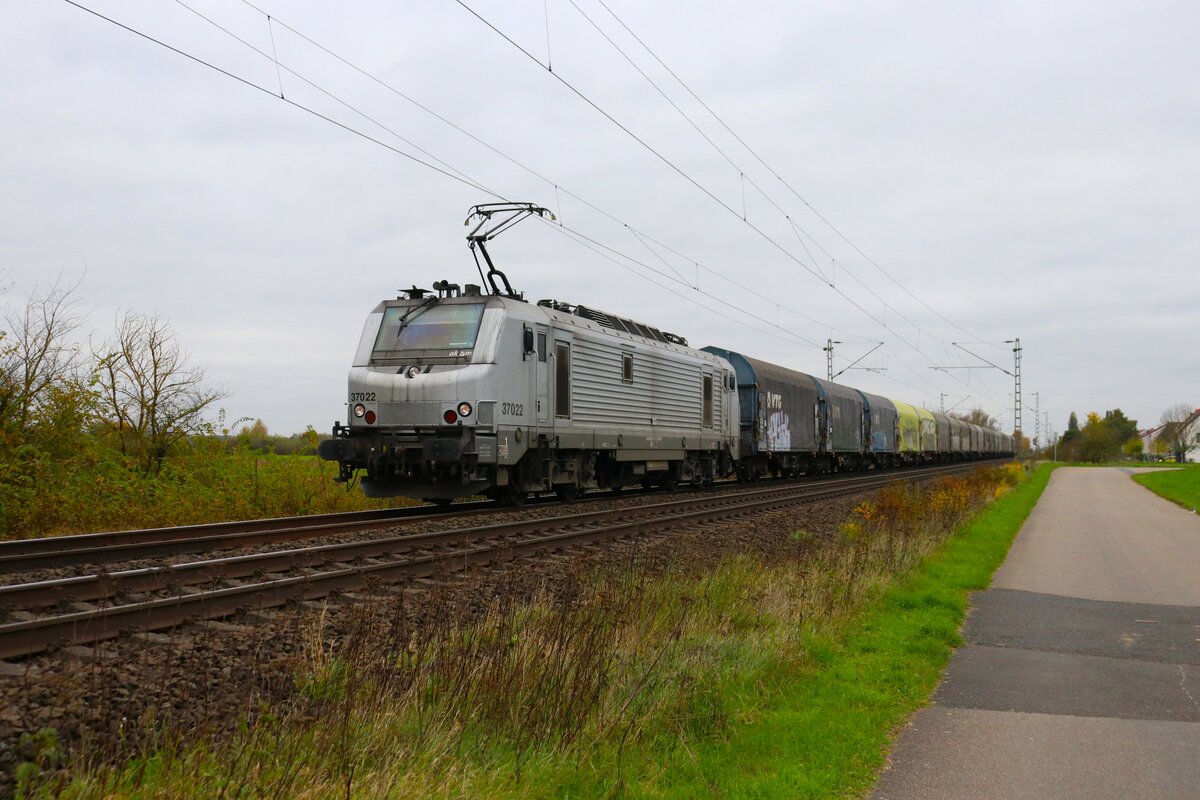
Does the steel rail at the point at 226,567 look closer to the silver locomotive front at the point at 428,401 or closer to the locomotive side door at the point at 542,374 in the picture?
the silver locomotive front at the point at 428,401

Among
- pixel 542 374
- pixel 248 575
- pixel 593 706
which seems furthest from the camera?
pixel 542 374

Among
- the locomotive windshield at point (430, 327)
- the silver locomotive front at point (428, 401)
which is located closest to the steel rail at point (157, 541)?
the silver locomotive front at point (428, 401)

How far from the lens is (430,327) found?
14.8m

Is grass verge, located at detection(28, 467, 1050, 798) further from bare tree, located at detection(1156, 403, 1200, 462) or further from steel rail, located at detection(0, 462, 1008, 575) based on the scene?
bare tree, located at detection(1156, 403, 1200, 462)

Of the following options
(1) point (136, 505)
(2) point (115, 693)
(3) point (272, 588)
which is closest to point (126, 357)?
(1) point (136, 505)

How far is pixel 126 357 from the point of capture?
1589 centimetres

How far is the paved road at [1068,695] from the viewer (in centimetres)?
442

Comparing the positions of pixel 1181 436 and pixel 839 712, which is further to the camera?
pixel 1181 436

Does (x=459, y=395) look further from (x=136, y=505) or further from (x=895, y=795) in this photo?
(x=895, y=795)

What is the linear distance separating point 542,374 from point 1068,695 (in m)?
10.5

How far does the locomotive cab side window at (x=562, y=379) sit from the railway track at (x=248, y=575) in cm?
237

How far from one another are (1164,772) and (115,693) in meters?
5.05

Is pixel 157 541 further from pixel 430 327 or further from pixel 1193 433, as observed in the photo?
pixel 1193 433

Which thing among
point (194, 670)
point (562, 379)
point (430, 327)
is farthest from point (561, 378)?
point (194, 670)
